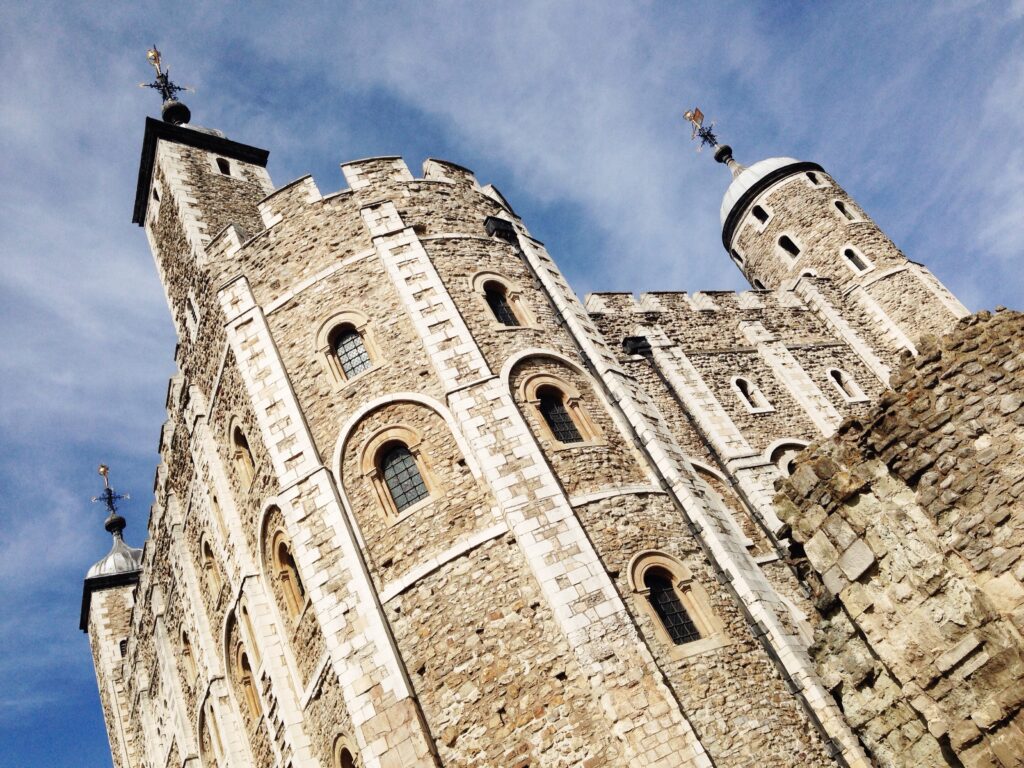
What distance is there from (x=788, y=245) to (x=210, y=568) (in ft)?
63.8

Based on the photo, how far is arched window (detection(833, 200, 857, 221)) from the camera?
26766 millimetres

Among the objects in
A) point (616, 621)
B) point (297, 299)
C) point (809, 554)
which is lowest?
point (809, 554)

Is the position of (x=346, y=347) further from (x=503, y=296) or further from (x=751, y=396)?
(x=751, y=396)

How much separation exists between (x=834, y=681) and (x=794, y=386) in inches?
528

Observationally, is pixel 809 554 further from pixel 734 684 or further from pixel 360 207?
pixel 360 207

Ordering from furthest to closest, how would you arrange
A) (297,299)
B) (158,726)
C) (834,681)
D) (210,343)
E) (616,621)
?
(158,726) → (210,343) → (297,299) → (616,621) → (834,681)

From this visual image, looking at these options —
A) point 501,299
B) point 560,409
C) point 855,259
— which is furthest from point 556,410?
point 855,259

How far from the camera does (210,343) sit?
52.3 feet

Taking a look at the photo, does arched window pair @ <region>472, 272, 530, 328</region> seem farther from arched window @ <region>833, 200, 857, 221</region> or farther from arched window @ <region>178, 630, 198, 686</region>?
arched window @ <region>833, 200, 857, 221</region>

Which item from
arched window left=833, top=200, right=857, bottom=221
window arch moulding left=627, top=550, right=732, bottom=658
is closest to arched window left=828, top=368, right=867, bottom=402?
arched window left=833, top=200, right=857, bottom=221

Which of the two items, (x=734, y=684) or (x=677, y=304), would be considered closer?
(x=734, y=684)

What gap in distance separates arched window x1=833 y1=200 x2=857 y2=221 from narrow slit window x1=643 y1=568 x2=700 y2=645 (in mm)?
18601

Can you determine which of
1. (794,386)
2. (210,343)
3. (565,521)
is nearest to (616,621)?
(565,521)

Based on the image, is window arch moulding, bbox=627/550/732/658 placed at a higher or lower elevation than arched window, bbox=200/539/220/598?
lower
